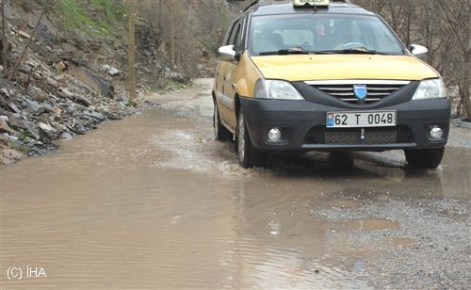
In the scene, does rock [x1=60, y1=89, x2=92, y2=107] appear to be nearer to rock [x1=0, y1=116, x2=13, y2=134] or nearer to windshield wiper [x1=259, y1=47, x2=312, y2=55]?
rock [x1=0, y1=116, x2=13, y2=134]

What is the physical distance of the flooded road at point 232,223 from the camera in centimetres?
348

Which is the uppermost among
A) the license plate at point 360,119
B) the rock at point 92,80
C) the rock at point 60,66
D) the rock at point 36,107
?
the license plate at point 360,119

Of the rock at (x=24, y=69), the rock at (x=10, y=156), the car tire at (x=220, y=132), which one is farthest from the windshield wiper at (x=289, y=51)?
the rock at (x=24, y=69)

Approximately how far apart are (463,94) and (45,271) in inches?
366

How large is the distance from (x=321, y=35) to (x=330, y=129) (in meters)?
1.49

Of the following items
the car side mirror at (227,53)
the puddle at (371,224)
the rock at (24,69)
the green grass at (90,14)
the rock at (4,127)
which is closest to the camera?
the puddle at (371,224)

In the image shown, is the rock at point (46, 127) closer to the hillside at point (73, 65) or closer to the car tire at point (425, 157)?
the hillside at point (73, 65)

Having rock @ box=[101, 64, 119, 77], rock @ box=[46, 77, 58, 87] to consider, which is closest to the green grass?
rock @ box=[101, 64, 119, 77]

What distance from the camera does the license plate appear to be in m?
5.84

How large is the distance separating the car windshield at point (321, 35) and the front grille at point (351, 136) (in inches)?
44.1

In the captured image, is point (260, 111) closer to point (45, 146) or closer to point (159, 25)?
point (45, 146)

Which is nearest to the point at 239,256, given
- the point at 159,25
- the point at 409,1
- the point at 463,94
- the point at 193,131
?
the point at 193,131

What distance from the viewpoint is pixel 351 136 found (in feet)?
19.5

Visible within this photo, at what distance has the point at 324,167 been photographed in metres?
6.71
